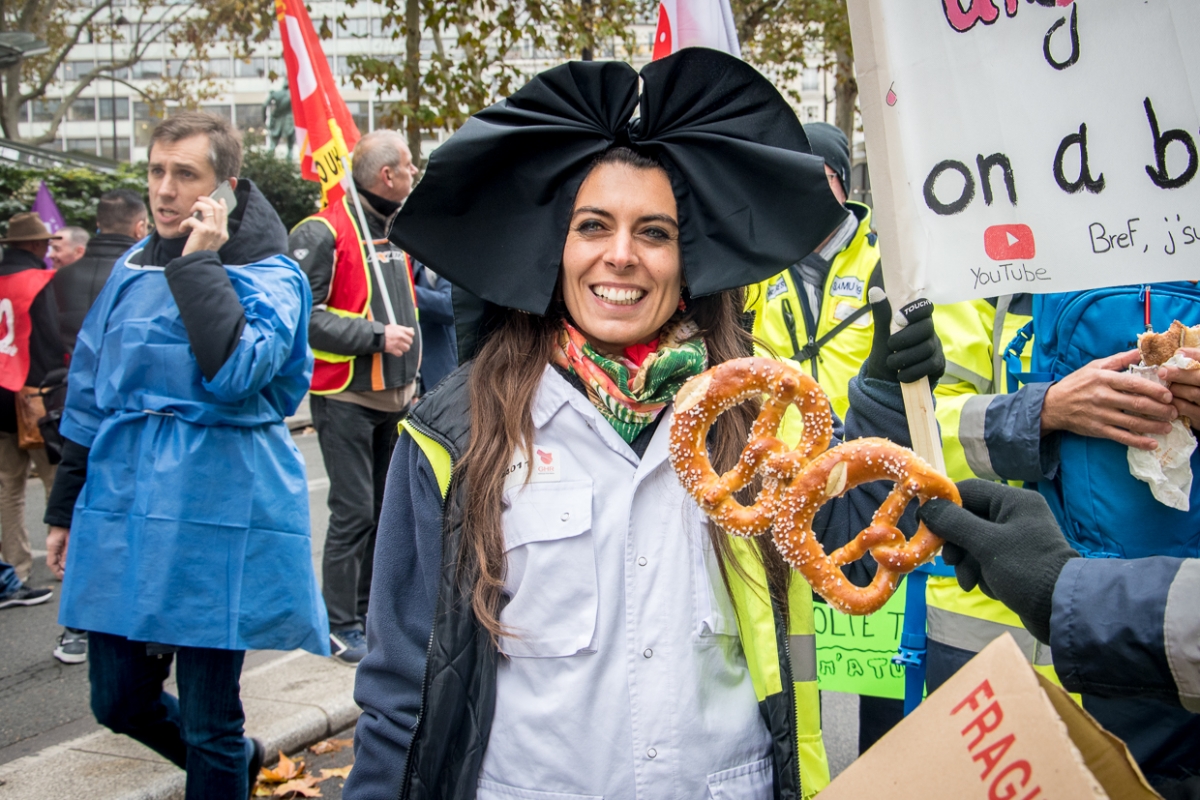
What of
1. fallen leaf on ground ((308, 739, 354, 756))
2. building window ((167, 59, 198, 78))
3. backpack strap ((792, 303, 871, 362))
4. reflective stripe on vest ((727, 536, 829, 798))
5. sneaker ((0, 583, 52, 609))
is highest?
building window ((167, 59, 198, 78))

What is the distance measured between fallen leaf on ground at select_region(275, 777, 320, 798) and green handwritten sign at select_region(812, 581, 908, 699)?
195cm

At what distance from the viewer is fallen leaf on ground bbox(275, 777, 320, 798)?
12.3 feet

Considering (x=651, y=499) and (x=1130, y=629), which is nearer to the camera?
(x=1130, y=629)

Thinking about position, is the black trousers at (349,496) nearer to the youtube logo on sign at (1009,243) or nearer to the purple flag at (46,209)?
the youtube logo on sign at (1009,243)

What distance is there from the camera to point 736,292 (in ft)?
7.38

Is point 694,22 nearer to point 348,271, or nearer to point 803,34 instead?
point 348,271

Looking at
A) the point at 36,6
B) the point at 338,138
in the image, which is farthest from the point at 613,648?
the point at 36,6

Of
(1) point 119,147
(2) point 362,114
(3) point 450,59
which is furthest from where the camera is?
(1) point 119,147

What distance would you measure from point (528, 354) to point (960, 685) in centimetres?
117

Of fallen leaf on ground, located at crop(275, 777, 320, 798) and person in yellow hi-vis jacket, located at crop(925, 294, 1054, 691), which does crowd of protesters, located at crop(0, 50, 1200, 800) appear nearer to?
person in yellow hi-vis jacket, located at crop(925, 294, 1054, 691)

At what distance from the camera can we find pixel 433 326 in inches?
242

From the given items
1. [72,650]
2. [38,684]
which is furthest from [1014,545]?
[72,650]

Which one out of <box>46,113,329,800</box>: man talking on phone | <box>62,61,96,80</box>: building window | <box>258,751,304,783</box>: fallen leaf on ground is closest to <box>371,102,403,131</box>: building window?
<box>46,113,329,800</box>: man talking on phone

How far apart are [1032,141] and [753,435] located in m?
0.83
